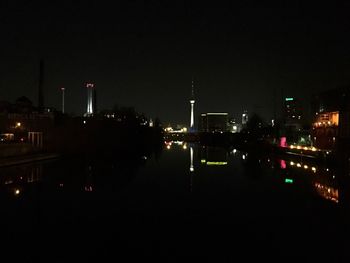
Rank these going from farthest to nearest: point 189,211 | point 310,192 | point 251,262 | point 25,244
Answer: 1. point 310,192
2. point 189,211
3. point 25,244
4. point 251,262

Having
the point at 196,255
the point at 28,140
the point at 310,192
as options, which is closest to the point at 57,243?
the point at 196,255

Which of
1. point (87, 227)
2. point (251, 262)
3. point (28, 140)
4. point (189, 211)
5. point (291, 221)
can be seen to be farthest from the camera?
point (28, 140)

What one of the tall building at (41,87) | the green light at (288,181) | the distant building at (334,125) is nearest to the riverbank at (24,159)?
the green light at (288,181)

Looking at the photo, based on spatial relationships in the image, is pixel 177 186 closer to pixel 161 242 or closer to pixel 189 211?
pixel 189 211

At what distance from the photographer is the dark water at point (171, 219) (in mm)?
7070

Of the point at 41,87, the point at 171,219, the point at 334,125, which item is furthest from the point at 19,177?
the point at 41,87

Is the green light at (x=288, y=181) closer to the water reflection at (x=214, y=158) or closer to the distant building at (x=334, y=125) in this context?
the distant building at (x=334, y=125)

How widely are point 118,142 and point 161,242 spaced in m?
38.3

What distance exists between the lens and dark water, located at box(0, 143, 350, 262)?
7.07 metres

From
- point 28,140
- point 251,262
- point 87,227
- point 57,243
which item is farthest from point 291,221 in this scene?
point 28,140

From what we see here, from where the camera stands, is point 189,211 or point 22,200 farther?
point 22,200

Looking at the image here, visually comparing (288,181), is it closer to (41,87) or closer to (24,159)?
(24,159)

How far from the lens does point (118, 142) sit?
149 ft

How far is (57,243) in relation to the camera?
24.6ft
